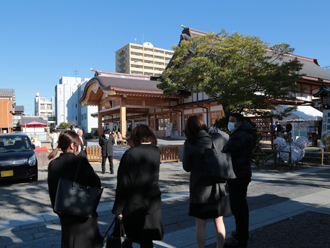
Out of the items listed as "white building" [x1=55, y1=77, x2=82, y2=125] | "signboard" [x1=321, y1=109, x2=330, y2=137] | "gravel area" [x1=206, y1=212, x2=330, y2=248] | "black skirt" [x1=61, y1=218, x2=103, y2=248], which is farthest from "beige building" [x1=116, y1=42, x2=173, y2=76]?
"black skirt" [x1=61, y1=218, x2=103, y2=248]

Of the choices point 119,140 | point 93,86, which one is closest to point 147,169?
point 119,140

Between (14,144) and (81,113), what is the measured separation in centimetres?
5319

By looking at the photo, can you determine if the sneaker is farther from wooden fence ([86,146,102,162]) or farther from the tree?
wooden fence ([86,146,102,162])

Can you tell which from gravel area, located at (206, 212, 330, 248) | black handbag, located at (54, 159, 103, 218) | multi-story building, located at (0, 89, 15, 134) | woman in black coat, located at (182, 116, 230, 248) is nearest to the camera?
black handbag, located at (54, 159, 103, 218)

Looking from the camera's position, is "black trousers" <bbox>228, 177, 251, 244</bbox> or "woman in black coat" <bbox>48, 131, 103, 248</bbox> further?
"black trousers" <bbox>228, 177, 251, 244</bbox>

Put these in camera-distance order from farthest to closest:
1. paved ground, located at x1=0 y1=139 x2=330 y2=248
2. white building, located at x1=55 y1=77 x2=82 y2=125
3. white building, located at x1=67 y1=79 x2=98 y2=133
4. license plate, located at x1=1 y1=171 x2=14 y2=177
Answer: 1. white building, located at x1=55 y1=77 x2=82 y2=125
2. white building, located at x1=67 y1=79 x2=98 y2=133
3. license plate, located at x1=1 y1=171 x2=14 y2=177
4. paved ground, located at x1=0 y1=139 x2=330 y2=248

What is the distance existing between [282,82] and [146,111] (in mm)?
19596

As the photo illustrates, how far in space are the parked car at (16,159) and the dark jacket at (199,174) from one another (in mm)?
6297

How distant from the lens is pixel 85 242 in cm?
213

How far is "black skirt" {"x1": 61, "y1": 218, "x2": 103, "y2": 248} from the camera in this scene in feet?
6.91

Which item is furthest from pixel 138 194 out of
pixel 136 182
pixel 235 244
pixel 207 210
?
pixel 235 244

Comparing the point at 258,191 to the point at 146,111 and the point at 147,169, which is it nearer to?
the point at 147,169

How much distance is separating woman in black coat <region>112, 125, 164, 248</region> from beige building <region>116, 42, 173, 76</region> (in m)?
75.3

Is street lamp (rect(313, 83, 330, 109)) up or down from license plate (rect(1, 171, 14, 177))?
up
